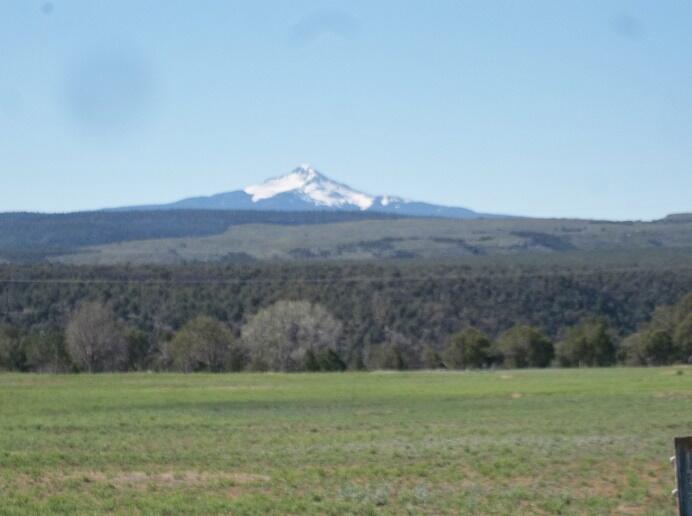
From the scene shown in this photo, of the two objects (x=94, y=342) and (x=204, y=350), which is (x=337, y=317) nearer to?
(x=204, y=350)

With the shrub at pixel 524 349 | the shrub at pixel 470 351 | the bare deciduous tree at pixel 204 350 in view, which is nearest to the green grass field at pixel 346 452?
the shrub at pixel 524 349

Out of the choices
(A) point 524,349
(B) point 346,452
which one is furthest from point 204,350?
(B) point 346,452

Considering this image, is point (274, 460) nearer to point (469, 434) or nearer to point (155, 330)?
point (469, 434)

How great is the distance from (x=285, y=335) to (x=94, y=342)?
559 inches

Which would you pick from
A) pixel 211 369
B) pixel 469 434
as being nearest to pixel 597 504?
pixel 469 434

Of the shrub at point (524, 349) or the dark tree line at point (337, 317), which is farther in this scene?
the dark tree line at point (337, 317)

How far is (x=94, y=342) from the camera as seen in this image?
9125 centimetres

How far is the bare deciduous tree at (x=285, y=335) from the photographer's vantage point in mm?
96438

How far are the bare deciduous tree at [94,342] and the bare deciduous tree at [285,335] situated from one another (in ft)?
31.1

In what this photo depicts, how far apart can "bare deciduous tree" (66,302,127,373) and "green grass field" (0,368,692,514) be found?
130 ft

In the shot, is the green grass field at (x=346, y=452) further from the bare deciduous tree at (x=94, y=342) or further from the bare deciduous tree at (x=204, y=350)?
the bare deciduous tree at (x=94, y=342)

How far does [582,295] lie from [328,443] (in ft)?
312

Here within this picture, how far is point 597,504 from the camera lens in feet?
63.4

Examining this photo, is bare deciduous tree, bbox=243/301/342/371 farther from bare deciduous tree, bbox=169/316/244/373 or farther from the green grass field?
the green grass field
